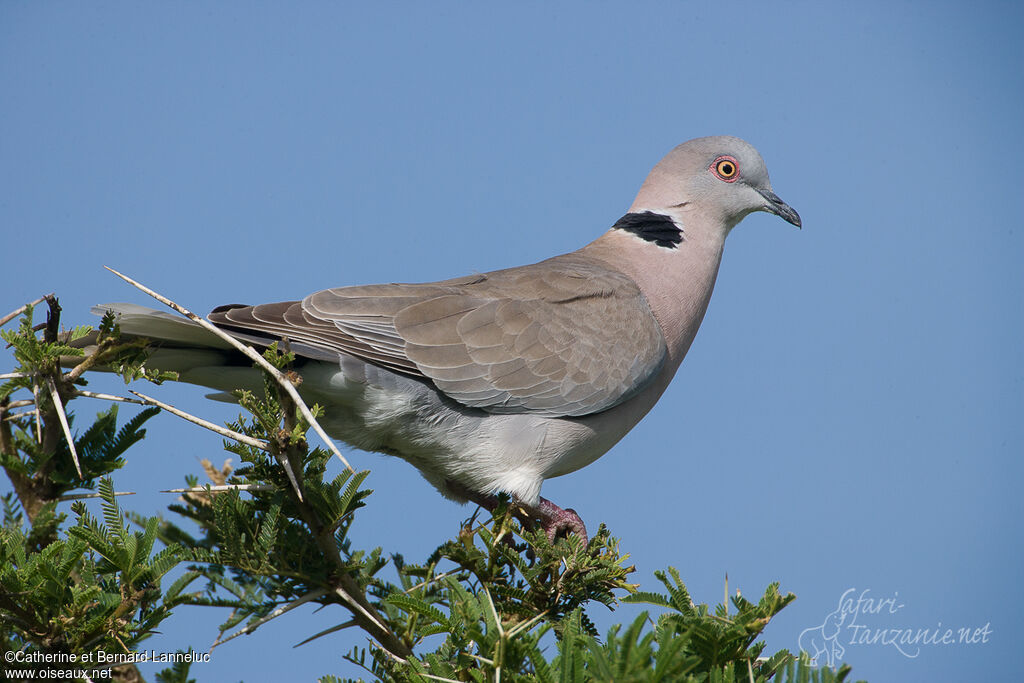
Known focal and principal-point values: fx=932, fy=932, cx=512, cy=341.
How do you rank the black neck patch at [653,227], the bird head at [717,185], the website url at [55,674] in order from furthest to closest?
the bird head at [717,185] < the black neck patch at [653,227] < the website url at [55,674]

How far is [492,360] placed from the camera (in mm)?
4293

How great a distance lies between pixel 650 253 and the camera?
5246 millimetres

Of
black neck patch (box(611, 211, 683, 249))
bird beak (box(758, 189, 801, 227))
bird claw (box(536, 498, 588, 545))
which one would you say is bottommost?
bird claw (box(536, 498, 588, 545))

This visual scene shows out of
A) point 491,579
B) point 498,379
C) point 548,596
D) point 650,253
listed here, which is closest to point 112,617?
point 491,579

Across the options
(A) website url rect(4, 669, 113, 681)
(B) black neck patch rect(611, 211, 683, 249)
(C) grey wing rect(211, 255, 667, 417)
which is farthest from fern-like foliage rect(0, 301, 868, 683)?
(B) black neck patch rect(611, 211, 683, 249)

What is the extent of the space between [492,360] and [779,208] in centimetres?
230

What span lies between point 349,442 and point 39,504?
1576 mm

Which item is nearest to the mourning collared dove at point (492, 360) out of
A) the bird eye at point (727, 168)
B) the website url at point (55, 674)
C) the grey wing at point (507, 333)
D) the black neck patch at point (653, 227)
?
the grey wing at point (507, 333)

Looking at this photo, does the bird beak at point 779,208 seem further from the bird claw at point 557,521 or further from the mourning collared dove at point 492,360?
the bird claw at point 557,521

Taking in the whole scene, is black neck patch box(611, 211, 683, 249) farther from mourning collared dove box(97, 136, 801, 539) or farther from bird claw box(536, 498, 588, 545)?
bird claw box(536, 498, 588, 545)

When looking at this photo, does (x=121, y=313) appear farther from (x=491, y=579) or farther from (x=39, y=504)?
(x=491, y=579)

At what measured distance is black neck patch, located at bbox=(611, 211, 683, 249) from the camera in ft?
17.5

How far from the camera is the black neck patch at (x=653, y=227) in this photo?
17.5 feet

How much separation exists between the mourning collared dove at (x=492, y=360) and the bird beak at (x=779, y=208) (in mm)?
687
